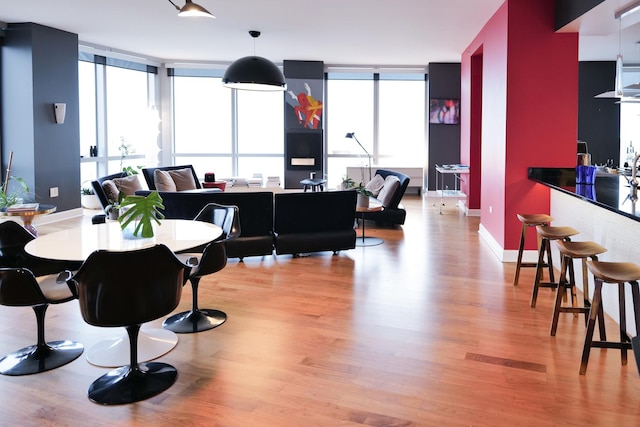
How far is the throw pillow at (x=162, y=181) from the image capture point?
25.2ft

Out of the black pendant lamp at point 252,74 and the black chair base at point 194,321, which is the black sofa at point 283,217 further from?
the black pendant lamp at point 252,74

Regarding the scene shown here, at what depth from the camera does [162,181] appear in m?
7.72

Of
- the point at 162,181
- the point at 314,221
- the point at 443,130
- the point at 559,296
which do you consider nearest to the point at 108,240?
the point at 559,296

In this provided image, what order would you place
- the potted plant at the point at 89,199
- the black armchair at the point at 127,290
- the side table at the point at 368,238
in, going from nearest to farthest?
Answer: 1. the black armchair at the point at 127,290
2. the side table at the point at 368,238
3. the potted plant at the point at 89,199

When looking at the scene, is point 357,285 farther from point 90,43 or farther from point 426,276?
point 90,43

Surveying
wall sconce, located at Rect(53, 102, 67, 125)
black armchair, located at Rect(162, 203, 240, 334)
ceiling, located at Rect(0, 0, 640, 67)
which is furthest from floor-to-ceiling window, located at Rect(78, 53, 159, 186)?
black armchair, located at Rect(162, 203, 240, 334)

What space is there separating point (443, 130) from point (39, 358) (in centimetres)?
945

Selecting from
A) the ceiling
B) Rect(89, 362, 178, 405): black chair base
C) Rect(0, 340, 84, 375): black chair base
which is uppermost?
the ceiling

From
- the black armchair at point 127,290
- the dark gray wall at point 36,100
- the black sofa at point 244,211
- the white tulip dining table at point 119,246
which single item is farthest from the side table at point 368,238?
the dark gray wall at point 36,100

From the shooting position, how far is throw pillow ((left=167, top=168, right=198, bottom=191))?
26.6 feet

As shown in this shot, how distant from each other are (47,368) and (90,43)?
741cm

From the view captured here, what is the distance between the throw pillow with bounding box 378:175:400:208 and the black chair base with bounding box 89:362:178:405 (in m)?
4.89

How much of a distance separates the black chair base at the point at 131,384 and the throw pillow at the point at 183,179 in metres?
5.22

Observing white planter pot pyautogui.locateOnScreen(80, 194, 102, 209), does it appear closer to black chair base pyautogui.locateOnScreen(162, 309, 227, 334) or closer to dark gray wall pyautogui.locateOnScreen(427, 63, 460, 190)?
black chair base pyautogui.locateOnScreen(162, 309, 227, 334)
